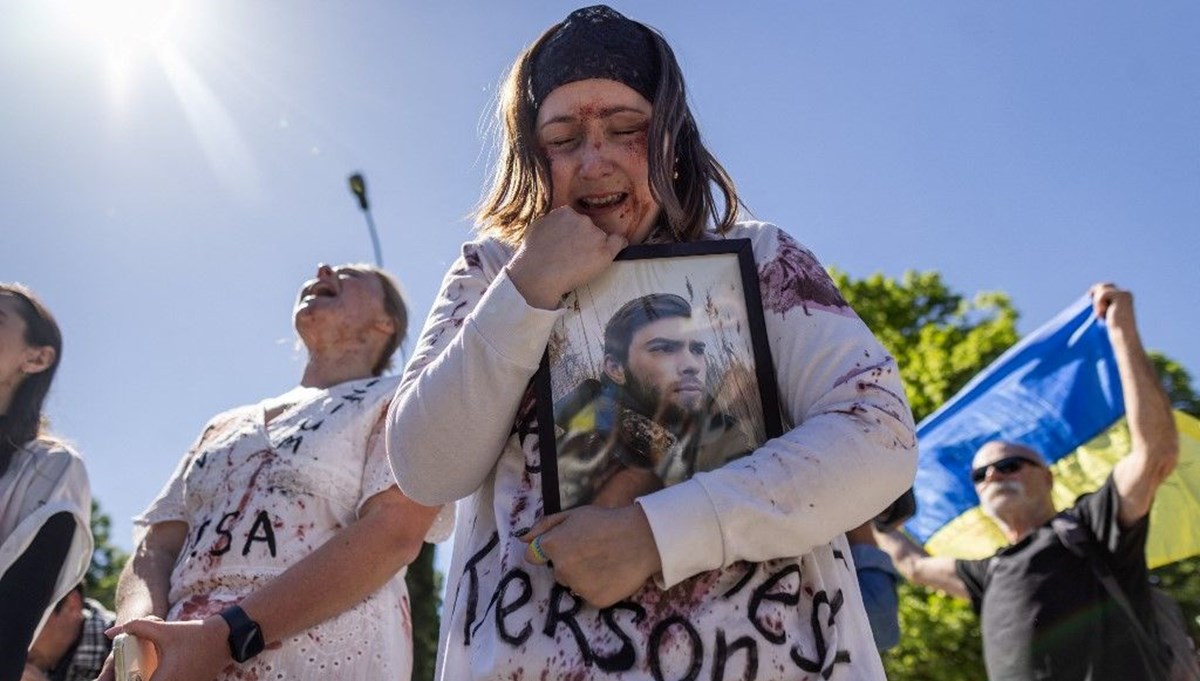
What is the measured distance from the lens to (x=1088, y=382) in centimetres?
664

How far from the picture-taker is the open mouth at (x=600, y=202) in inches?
80.0

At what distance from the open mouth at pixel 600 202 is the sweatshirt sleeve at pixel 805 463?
318 millimetres

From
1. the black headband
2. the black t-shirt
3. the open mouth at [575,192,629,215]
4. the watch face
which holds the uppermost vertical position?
the black headband

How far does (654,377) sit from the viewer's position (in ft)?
5.85

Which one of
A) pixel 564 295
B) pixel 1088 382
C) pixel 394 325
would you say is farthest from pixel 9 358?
pixel 1088 382

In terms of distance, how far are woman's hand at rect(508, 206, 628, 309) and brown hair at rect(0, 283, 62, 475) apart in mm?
2324

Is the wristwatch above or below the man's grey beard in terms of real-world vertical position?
below

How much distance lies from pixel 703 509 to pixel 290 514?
1.76 metres

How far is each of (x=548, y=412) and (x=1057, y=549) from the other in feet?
12.0

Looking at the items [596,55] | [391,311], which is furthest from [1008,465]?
[596,55]

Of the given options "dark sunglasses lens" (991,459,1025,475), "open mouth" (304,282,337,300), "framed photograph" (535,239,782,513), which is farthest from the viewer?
"dark sunglasses lens" (991,459,1025,475)

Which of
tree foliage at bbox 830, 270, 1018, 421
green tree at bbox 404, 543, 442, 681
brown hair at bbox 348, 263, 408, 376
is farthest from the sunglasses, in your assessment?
tree foliage at bbox 830, 270, 1018, 421

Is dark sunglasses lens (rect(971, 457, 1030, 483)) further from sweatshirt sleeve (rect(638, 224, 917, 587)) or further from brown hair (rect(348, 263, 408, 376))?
sweatshirt sleeve (rect(638, 224, 917, 587))

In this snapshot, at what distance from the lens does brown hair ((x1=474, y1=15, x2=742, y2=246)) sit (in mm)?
2039
